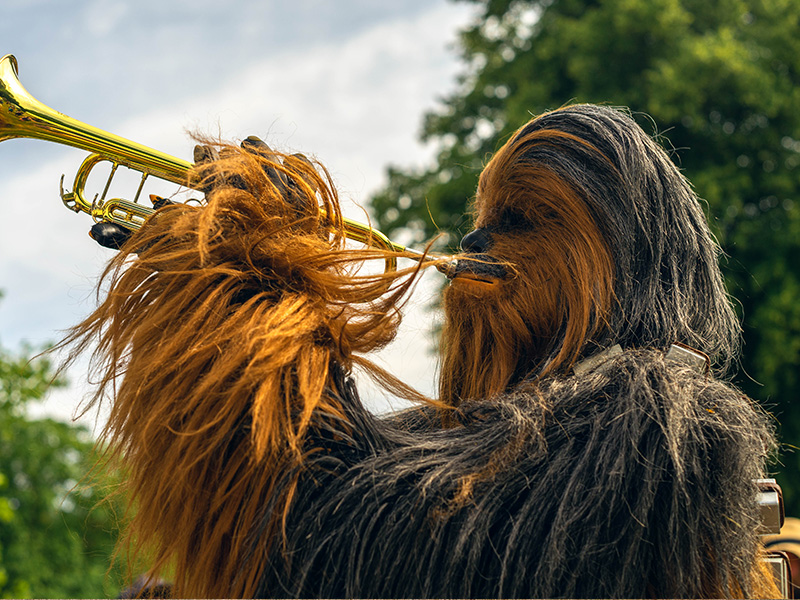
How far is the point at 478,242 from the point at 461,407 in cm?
42

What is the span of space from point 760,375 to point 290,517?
22.5ft

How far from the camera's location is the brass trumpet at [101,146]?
173 centimetres

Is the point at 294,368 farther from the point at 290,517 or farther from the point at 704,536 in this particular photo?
the point at 704,536

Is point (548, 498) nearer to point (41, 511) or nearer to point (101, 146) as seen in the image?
point (101, 146)

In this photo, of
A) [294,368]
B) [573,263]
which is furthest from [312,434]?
[573,263]

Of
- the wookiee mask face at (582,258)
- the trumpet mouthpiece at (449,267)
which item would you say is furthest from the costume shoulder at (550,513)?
the trumpet mouthpiece at (449,267)

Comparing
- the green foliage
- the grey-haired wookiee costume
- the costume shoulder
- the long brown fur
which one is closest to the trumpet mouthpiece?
the long brown fur

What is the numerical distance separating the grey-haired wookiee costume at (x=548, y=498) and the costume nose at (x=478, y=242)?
43 cm

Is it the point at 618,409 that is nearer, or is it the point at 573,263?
the point at 618,409

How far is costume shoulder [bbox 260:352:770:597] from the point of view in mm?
1273

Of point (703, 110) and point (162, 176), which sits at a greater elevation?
point (703, 110)

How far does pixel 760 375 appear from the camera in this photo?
23.3 feet

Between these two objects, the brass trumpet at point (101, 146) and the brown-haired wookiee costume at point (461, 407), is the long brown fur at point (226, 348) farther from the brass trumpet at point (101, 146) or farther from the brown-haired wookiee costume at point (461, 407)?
the brass trumpet at point (101, 146)

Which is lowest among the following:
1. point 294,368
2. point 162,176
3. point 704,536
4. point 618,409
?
point 704,536
